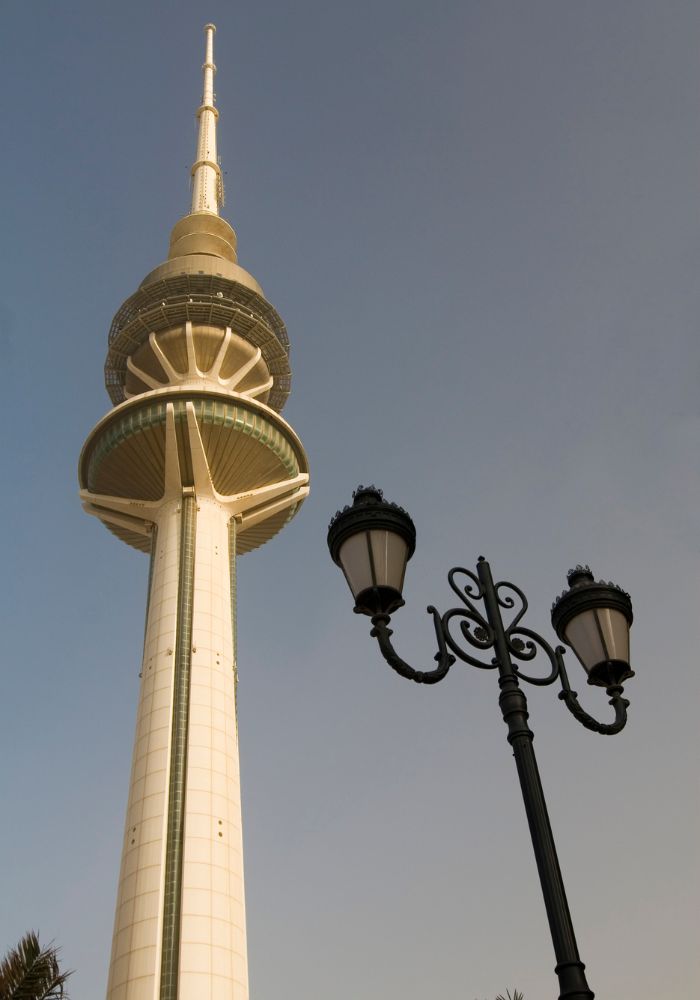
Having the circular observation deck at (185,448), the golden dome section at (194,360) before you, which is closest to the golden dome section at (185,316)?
the golden dome section at (194,360)

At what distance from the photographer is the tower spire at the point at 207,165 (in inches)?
2530

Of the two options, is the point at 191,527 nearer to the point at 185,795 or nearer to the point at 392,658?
the point at 185,795

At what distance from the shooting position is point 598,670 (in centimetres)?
977

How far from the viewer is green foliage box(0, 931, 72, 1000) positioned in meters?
15.1

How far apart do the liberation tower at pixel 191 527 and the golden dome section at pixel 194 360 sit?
0.36 ft

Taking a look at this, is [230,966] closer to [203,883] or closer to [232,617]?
[203,883]

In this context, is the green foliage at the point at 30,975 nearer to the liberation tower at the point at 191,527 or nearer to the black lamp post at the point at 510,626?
the black lamp post at the point at 510,626

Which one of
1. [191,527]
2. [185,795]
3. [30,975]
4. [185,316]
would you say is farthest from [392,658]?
[185,316]

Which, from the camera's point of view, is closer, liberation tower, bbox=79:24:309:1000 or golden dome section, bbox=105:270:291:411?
liberation tower, bbox=79:24:309:1000

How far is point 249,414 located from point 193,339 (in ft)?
20.9

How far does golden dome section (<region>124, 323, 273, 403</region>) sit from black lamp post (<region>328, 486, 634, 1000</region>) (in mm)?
40722

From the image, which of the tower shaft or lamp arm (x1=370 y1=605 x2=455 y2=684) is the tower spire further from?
lamp arm (x1=370 y1=605 x2=455 y2=684)

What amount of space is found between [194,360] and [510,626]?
4298 centimetres

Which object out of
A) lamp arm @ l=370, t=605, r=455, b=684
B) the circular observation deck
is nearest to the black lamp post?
lamp arm @ l=370, t=605, r=455, b=684
